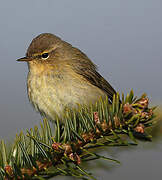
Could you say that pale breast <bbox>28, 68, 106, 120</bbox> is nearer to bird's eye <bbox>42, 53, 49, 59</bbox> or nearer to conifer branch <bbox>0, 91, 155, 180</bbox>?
bird's eye <bbox>42, 53, 49, 59</bbox>

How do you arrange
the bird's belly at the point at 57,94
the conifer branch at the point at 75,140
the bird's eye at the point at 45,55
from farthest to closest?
the bird's eye at the point at 45,55, the bird's belly at the point at 57,94, the conifer branch at the point at 75,140

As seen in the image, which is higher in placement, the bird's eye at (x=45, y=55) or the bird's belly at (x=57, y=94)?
the bird's eye at (x=45, y=55)

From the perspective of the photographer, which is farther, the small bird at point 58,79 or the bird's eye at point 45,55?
the bird's eye at point 45,55

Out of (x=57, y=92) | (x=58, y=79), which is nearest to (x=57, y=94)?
(x=57, y=92)

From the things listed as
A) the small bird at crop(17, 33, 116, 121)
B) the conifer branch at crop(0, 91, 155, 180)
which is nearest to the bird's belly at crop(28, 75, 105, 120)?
the small bird at crop(17, 33, 116, 121)

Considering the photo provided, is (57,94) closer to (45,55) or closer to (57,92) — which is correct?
(57,92)

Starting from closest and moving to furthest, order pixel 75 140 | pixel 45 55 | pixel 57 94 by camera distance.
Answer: pixel 75 140 → pixel 57 94 → pixel 45 55

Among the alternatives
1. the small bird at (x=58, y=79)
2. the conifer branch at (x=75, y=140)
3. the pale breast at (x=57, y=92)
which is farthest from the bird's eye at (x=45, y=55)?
the conifer branch at (x=75, y=140)

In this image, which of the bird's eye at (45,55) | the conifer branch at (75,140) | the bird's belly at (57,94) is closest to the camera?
the conifer branch at (75,140)

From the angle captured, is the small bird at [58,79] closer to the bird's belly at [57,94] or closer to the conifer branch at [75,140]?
the bird's belly at [57,94]
